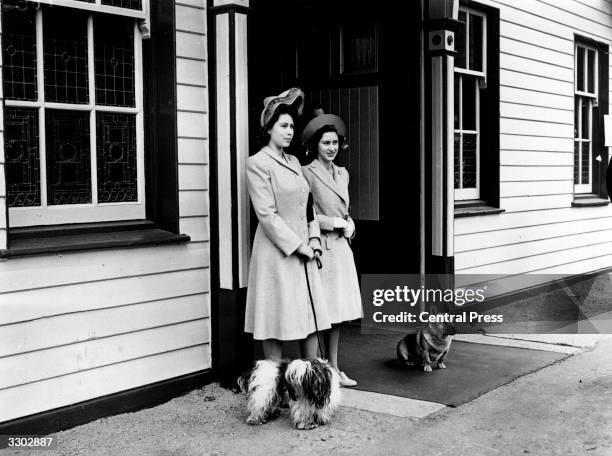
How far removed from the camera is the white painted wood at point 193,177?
5.61m

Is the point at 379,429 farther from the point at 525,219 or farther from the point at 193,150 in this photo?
the point at 525,219

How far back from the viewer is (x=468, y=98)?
8891 millimetres

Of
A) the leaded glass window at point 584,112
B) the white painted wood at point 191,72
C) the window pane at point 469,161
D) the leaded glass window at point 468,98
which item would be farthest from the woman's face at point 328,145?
the leaded glass window at point 584,112

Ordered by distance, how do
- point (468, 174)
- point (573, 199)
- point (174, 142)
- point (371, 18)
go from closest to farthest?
point (174, 142) → point (371, 18) → point (468, 174) → point (573, 199)

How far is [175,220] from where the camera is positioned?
18.3 ft

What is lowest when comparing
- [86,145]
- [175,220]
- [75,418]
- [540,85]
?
[75,418]

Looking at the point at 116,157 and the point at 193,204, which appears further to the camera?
the point at 193,204

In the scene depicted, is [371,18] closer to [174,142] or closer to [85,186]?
[174,142]

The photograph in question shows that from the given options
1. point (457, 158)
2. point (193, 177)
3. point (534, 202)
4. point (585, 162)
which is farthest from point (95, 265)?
point (585, 162)

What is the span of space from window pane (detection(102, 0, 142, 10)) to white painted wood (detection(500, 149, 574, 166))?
16.4 feet

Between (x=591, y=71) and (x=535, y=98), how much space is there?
87.2 inches

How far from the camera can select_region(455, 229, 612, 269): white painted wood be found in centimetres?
868

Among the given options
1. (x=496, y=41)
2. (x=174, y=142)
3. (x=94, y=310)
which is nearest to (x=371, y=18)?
(x=496, y=41)

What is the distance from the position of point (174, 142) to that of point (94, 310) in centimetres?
128
